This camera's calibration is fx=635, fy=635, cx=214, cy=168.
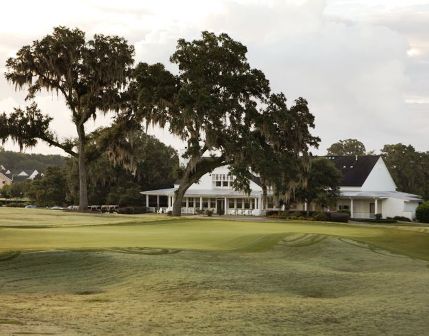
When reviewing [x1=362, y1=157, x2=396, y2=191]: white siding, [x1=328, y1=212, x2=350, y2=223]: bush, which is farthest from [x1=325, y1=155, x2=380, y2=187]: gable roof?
[x1=328, y1=212, x2=350, y2=223]: bush

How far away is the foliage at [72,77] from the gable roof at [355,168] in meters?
35.3

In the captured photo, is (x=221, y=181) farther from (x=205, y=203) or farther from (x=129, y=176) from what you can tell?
(x=129, y=176)

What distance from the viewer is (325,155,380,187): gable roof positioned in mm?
76750

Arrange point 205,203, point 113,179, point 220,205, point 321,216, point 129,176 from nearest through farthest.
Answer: point 321,216 < point 113,179 < point 220,205 < point 205,203 < point 129,176

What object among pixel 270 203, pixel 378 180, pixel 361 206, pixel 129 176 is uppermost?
pixel 129 176

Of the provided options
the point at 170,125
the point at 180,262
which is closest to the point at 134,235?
the point at 180,262

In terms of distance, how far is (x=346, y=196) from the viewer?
71.9 m

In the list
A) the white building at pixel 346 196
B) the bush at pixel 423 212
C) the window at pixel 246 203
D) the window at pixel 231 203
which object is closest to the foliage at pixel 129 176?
the white building at pixel 346 196

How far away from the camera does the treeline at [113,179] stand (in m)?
78.9

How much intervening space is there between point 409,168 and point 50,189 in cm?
5013

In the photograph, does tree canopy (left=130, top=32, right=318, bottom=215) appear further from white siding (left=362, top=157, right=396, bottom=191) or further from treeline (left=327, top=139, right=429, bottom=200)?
treeline (left=327, top=139, right=429, bottom=200)

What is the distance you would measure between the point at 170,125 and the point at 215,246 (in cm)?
2643

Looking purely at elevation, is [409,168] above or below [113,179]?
above

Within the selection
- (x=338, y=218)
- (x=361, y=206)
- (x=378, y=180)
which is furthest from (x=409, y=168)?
(x=338, y=218)
